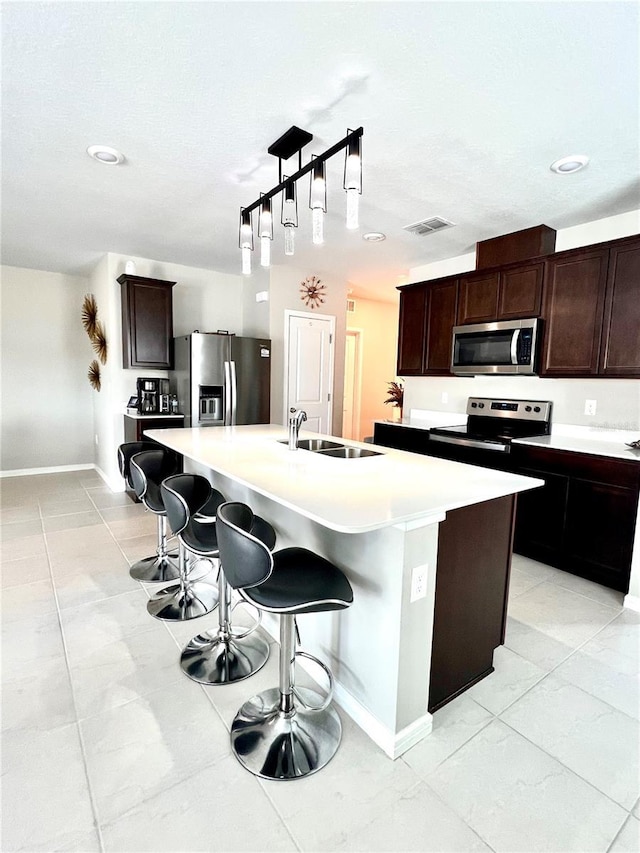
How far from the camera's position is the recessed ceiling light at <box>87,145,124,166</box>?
8.00ft

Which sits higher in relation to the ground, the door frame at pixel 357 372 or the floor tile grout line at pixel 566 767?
the door frame at pixel 357 372

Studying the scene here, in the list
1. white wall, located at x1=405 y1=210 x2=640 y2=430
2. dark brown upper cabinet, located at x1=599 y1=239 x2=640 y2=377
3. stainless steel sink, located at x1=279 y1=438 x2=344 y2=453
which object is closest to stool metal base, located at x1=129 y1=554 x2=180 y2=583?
stainless steel sink, located at x1=279 y1=438 x2=344 y2=453

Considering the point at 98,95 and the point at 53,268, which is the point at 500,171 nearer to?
the point at 98,95

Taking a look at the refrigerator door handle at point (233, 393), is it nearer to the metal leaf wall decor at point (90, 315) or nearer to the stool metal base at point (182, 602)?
the metal leaf wall decor at point (90, 315)

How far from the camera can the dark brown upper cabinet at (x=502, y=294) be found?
136 inches

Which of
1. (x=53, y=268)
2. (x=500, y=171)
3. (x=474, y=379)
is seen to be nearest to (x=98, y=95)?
(x=500, y=171)

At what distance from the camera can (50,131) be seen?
7.49ft

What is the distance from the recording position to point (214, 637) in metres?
2.23

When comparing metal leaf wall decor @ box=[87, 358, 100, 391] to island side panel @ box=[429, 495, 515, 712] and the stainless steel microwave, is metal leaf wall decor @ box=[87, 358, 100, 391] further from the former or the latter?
island side panel @ box=[429, 495, 515, 712]

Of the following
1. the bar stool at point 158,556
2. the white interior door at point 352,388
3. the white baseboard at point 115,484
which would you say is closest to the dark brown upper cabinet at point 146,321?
the white baseboard at point 115,484

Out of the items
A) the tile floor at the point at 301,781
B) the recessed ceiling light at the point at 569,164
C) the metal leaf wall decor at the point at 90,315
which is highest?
the recessed ceiling light at the point at 569,164

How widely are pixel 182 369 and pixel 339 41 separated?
3573 mm

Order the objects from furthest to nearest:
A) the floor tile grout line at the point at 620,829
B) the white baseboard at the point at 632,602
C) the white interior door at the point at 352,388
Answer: the white interior door at the point at 352,388
the white baseboard at the point at 632,602
the floor tile grout line at the point at 620,829

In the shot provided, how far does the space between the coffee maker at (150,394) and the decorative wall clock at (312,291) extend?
201cm
